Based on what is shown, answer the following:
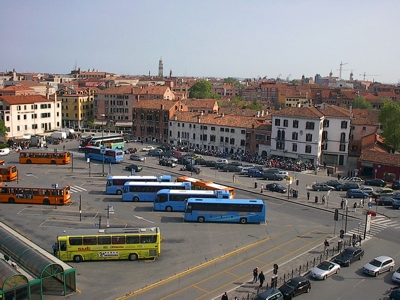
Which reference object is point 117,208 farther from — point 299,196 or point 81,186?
point 299,196

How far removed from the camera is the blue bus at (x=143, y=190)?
45312 millimetres

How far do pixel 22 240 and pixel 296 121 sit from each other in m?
49.8

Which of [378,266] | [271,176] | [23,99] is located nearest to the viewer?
[378,266]

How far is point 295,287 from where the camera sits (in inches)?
999

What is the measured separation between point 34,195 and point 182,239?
17.9 metres

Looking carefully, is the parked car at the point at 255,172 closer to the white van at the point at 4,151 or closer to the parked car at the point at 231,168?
the parked car at the point at 231,168

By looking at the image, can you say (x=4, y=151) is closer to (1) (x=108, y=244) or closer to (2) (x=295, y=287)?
(1) (x=108, y=244)

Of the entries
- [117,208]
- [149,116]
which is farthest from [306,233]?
[149,116]

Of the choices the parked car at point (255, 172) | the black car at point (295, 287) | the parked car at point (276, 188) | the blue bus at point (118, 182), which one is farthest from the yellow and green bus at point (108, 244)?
the parked car at point (255, 172)

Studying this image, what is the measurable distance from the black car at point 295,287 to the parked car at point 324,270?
1766 mm

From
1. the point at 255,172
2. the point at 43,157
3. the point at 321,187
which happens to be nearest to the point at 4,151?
the point at 43,157

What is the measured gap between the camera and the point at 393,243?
3497cm

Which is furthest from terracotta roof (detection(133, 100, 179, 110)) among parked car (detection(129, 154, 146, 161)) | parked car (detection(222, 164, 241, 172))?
parked car (detection(222, 164, 241, 172))

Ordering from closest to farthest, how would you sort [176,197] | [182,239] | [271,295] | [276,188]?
[271,295] → [182,239] → [176,197] → [276,188]
